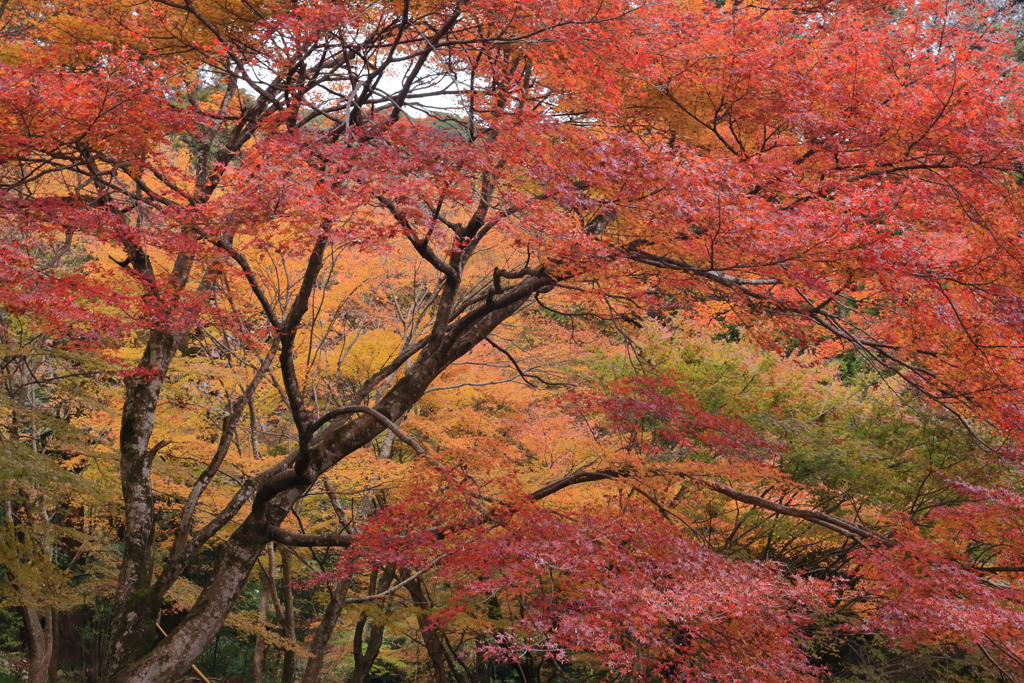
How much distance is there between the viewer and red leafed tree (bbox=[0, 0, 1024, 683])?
4926 millimetres

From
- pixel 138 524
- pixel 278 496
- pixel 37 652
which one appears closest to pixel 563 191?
pixel 278 496

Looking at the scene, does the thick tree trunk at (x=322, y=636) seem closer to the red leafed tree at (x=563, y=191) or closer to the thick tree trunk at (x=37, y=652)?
the red leafed tree at (x=563, y=191)

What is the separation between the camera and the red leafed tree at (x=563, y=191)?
4.93m

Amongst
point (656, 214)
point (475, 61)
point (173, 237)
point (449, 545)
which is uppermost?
point (475, 61)

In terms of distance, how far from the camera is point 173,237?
18.5 ft

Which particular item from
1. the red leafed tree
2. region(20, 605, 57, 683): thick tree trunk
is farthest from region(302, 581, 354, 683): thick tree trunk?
region(20, 605, 57, 683): thick tree trunk

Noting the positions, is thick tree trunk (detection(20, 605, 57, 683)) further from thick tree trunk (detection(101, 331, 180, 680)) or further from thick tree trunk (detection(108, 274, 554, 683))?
thick tree trunk (detection(108, 274, 554, 683))

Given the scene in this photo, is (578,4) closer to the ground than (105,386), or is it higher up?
higher up

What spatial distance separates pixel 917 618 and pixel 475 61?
6.39 m

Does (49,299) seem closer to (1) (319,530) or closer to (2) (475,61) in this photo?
(2) (475,61)

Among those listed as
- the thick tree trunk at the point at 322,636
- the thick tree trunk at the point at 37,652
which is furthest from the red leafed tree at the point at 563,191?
the thick tree trunk at the point at 37,652

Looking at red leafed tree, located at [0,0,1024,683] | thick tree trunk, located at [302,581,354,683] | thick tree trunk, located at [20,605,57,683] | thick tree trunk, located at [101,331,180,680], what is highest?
red leafed tree, located at [0,0,1024,683]

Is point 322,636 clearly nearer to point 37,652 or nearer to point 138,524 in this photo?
point 138,524

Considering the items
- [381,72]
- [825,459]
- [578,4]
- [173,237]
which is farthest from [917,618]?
[173,237]
